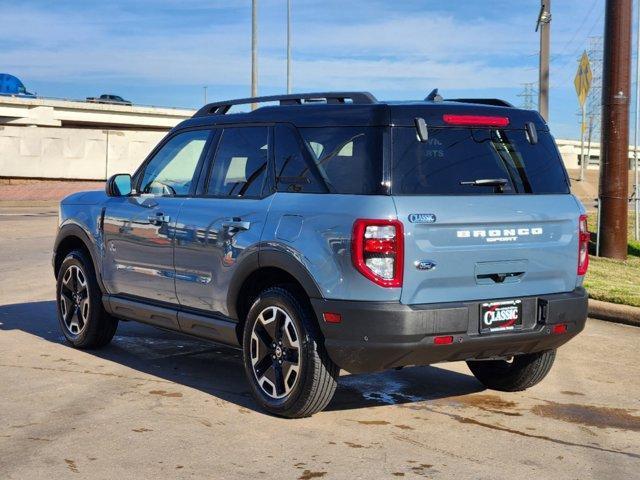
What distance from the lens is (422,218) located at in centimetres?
545

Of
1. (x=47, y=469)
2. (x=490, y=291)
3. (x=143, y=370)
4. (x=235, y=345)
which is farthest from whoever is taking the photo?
(x=143, y=370)

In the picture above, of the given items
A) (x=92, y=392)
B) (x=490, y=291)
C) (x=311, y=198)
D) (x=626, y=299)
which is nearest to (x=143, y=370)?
(x=92, y=392)

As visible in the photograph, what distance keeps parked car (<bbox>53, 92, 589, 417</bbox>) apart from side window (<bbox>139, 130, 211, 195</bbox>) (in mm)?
88

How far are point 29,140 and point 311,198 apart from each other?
36.9m

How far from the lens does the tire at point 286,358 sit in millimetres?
5758

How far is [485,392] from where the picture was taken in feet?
22.6

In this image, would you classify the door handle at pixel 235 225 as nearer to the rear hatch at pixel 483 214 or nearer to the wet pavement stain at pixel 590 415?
the rear hatch at pixel 483 214

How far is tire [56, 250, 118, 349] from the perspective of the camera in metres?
7.97

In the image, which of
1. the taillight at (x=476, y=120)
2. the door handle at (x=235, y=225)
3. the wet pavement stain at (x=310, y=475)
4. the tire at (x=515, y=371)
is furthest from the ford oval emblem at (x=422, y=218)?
the tire at (x=515, y=371)

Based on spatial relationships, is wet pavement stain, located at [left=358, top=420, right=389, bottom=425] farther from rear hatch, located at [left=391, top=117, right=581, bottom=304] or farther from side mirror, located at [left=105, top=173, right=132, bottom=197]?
side mirror, located at [left=105, top=173, right=132, bottom=197]

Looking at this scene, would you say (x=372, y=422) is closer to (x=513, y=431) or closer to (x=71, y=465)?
(x=513, y=431)

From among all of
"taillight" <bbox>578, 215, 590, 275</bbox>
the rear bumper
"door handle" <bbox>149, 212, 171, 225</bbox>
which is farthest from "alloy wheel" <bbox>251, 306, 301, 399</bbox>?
"taillight" <bbox>578, 215, 590, 275</bbox>

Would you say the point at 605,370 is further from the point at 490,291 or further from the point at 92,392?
the point at 92,392

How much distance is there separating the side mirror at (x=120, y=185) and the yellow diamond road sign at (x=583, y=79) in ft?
39.7
